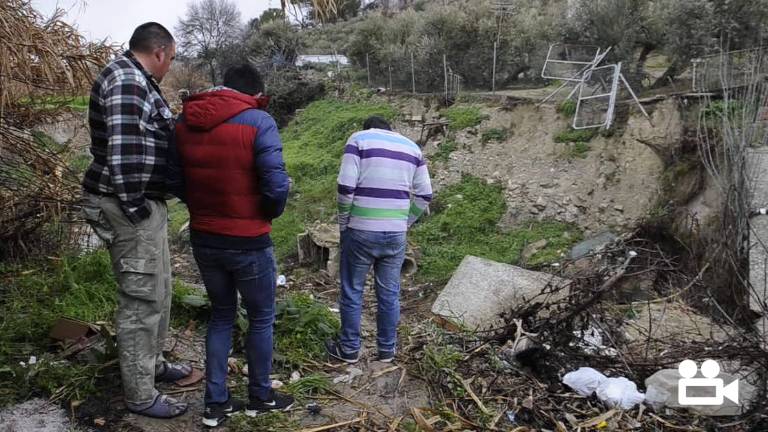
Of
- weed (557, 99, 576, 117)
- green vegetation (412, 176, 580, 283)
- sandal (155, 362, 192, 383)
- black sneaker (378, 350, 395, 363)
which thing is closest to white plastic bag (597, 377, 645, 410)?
black sneaker (378, 350, 395, 363)

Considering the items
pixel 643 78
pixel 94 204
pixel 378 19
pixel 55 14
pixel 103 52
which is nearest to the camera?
pixel 94 204

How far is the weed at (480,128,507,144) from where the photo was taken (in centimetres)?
1131

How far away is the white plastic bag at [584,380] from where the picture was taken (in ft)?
10.9

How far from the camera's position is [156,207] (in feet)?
9.55

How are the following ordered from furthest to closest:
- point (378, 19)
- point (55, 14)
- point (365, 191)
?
point (378, 19), point (55, 14), point (365, 191)

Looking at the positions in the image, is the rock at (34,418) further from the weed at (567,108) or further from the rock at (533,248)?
the weed at (567,108)

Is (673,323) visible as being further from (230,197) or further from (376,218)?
(230,197)

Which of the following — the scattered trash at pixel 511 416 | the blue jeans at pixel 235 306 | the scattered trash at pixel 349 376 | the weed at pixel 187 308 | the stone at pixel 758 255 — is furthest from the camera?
the stone at pixel 758 255

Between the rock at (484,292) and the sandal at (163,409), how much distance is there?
273 cm

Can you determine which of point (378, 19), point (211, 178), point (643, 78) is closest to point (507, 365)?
point (211, 178)

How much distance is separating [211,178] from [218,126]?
9.9 inches

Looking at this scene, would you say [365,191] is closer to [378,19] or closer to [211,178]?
[211,178]

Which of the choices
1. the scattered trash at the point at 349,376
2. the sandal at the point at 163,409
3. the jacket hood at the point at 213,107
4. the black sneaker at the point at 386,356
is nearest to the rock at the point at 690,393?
the black sneaker at the point at 386,356

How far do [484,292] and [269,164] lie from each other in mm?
3736
